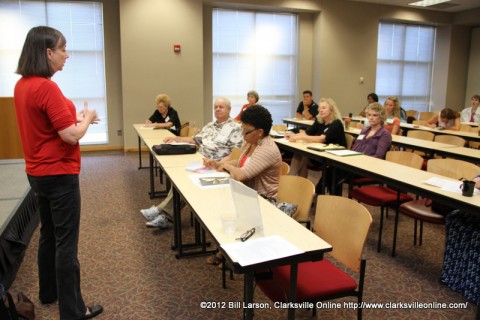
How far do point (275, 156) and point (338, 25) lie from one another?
7.57 meters

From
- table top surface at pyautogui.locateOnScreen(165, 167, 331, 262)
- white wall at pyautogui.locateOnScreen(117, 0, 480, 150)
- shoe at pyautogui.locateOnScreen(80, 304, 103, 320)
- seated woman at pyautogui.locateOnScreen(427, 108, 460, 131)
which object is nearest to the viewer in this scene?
table top surface at pyautogui.locateOnScreen(165, 167, 331, 262)

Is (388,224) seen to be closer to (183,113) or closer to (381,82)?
(183,113)

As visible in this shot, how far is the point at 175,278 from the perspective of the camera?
9.39 feet

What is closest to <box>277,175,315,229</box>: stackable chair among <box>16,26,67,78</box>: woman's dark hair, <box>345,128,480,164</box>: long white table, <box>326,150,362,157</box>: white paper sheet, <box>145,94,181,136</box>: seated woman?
<box>326,150,362,157</box>: white paper sheet

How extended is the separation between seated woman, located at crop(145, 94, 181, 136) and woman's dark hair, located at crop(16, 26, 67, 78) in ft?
13.6

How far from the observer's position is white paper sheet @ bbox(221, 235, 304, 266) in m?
1.53

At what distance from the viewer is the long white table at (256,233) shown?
156 cm

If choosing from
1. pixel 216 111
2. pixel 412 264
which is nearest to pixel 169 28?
pixel 216 111

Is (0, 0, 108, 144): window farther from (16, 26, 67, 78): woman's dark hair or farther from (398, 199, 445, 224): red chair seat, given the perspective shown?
(398, 199, 445, 224): red chair seat

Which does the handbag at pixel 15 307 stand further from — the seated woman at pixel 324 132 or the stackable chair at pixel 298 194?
the seated woman at pixel 324 132

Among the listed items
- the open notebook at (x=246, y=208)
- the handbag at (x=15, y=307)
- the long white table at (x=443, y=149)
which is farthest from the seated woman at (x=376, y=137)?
the handbag at (x=15, y=307)

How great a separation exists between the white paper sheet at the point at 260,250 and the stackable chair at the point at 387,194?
1.88 meters

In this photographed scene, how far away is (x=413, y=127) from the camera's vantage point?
6527mm

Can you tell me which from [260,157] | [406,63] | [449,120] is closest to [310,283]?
[260,157]
